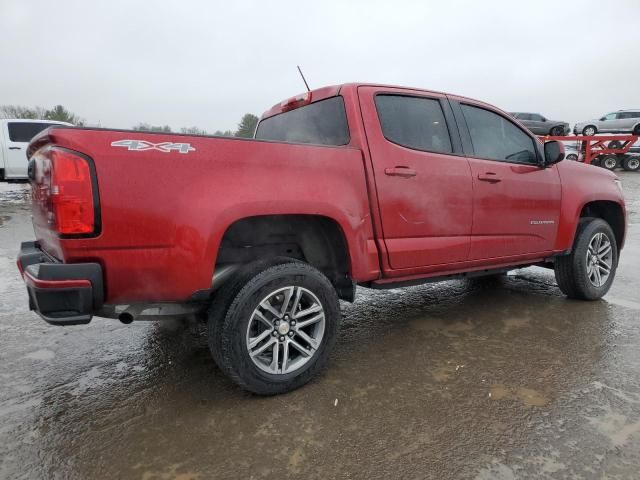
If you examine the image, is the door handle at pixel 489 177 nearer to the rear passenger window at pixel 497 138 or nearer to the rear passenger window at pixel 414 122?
the rear passenger window at pixel 497 138

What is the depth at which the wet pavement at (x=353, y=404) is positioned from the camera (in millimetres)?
1875

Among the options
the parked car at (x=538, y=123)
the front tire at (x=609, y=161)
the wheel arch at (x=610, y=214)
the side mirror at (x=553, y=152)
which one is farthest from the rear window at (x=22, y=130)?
the front tire at (x=609, y=161)

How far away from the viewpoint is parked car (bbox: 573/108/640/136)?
23.2 meters

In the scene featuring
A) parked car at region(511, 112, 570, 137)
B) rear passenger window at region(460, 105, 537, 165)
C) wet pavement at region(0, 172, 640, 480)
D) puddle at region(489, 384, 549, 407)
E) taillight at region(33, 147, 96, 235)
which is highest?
parked car at region(511, 112, 570, 137)

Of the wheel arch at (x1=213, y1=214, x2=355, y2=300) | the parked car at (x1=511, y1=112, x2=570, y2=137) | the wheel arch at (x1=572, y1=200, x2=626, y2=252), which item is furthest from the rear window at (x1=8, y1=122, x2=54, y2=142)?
the parked car at (x1=511, y1=112, x2=570, y2=137)

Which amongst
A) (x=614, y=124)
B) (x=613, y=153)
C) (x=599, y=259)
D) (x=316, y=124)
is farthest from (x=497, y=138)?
(x=614, y=124)

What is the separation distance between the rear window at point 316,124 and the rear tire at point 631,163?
25.1 metres

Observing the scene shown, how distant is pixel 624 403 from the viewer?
2.32 meters

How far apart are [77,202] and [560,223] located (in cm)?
384

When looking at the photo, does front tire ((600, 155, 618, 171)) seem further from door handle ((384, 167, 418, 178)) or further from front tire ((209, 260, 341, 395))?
front tire ((209, 260, 341, 395))

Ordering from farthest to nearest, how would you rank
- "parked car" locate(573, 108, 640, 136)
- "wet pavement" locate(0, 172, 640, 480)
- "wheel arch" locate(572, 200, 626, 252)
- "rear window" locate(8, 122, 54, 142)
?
"parked car" locate(573, 108, 640, 136)
"rear window" locate(8, 122, 54, 142)
"wheel arch" locate(572, 200, 626, 252)
"wet pavement" locate(0, 172, 640, 480)

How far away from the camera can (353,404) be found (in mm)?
2340

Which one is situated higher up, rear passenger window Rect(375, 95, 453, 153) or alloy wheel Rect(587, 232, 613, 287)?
rear passenger window Rect(375, 95, 453, 153)

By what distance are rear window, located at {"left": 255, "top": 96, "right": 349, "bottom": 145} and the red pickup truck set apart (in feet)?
0.04
